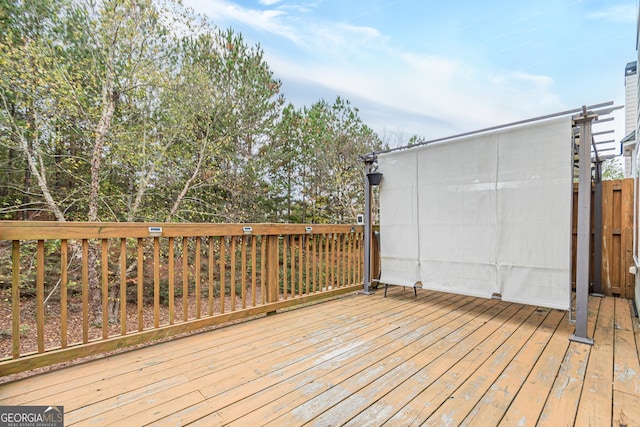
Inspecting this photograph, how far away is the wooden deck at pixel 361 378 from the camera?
143 centimetres

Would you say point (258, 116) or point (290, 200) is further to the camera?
point (290, 200)

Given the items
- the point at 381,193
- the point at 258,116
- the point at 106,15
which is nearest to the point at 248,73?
the point at 258,116

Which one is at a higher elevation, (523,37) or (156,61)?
(523,37)

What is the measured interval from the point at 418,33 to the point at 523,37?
189cm

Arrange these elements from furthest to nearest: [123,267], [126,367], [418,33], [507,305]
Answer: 1. [418,33]
2. [507,305]
3. [123,267]
4. [126,367]

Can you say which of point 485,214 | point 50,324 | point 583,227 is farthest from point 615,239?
point 50,324

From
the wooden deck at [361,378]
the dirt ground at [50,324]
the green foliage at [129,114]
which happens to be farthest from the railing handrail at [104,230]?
the green foliage at [129,114]

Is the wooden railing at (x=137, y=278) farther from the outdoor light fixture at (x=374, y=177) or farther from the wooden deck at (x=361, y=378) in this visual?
the outdoor light fixture at (x=374, y=177)

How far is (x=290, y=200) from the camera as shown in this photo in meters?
9.11

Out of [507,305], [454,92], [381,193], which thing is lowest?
[507,305]

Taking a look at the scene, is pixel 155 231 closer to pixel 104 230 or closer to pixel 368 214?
pixel 104 230

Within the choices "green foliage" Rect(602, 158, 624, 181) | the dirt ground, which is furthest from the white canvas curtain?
"green foliage" Rect(602, 158, 624, 181)

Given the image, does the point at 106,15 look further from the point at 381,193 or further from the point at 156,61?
the point at 381,193

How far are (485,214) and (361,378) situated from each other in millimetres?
2138
